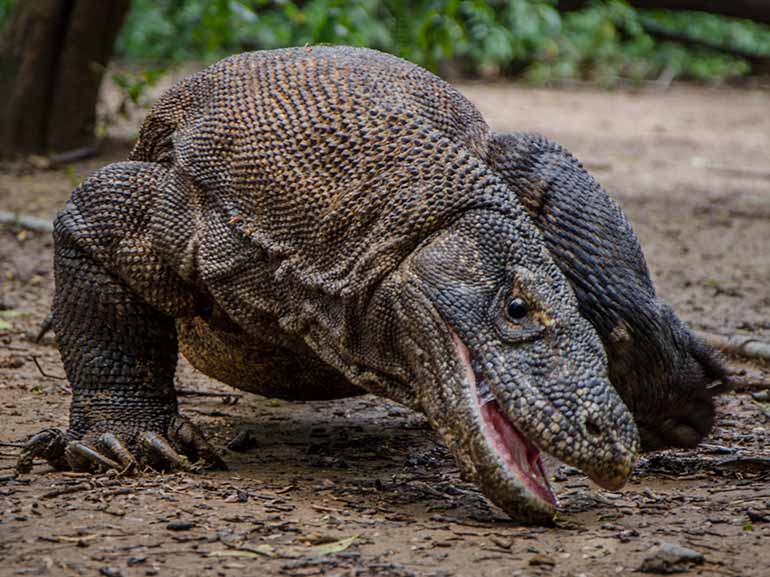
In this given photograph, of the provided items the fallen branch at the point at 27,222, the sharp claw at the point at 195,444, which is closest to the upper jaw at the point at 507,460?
the sharp claw at the point at 195,444

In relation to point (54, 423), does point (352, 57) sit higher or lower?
higher

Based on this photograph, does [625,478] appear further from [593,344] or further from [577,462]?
[593,344]

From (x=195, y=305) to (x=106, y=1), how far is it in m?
6.14

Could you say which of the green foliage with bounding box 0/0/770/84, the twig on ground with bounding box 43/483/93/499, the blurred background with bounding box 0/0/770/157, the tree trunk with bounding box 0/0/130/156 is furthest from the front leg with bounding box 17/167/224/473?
the tree trunk with bounding box 0/0/130/156

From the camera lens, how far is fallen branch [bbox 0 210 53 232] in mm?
7477

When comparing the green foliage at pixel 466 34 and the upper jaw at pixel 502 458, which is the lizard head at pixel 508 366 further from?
the green foliage at pixel 466 34

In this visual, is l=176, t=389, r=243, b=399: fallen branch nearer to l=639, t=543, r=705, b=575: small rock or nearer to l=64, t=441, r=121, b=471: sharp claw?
l=64, t=441, r=121, b=471: sharp claw

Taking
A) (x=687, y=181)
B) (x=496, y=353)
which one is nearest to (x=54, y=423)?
(x=496, y=353)

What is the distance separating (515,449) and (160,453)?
1.13 metres

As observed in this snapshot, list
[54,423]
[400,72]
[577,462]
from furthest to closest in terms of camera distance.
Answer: [54,423] → [400,72] → [577,462]

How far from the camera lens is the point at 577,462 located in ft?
9.34

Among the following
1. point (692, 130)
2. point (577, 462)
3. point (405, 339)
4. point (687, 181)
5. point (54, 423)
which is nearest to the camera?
point (577, 462)

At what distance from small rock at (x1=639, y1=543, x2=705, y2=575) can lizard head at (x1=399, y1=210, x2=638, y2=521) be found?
0.20 m

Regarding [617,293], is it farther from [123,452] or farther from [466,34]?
[466,34]
